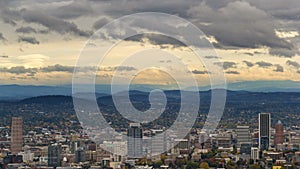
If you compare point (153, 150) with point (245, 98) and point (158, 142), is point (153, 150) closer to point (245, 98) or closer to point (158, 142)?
point (158, 142)

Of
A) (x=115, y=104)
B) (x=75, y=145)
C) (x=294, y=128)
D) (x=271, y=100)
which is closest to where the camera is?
(x=115, y=104)

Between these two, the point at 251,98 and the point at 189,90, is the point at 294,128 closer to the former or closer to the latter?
the point at 251,98

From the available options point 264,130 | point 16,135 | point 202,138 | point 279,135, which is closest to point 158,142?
point 202,138

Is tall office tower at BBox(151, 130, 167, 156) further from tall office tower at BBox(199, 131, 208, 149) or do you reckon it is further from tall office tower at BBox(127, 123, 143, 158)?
tall office tower at BBox(199, 131, 208, 149)

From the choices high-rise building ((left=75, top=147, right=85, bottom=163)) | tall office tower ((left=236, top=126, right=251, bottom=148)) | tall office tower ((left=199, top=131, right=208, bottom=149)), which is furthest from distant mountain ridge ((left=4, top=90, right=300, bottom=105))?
high-rise building ((left=75, top=147, right=85, bottom=163))

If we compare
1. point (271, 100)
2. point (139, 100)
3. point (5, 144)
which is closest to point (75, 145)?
point (5, 144)

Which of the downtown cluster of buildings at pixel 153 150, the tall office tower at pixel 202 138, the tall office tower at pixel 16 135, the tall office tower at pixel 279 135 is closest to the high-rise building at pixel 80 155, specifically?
the downtown cluster of buildings at pixel 153 150
